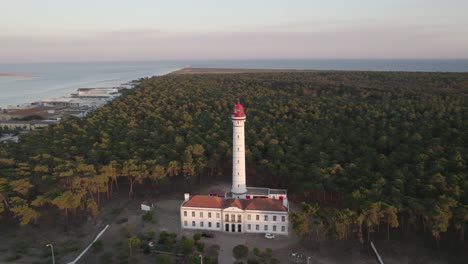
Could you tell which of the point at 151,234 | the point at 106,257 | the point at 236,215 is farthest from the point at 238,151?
the point at 106,257

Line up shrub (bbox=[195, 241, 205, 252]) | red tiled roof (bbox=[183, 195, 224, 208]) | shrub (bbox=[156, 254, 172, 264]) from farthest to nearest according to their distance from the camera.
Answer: red tiled roof (bbox=[183, 195, 224, 208]) < shrub (bbox=[195, 241, 205, 252]) < shrub (bbox=[156, 254, 172, 264])

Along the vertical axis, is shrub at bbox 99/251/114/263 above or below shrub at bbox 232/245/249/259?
below

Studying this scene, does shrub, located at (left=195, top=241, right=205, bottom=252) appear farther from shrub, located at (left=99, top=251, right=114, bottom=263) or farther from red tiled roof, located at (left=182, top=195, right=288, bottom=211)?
shrub, located at (left=99, top=251, right=114, bottom=263)

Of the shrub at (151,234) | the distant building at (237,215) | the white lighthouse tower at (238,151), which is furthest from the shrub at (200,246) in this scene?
the white lighthouse tower at (238,151)

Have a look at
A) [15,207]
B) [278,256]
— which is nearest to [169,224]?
[278,256]

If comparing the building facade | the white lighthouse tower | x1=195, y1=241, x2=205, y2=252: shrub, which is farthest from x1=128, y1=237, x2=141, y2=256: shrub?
the white lighthouse tower
